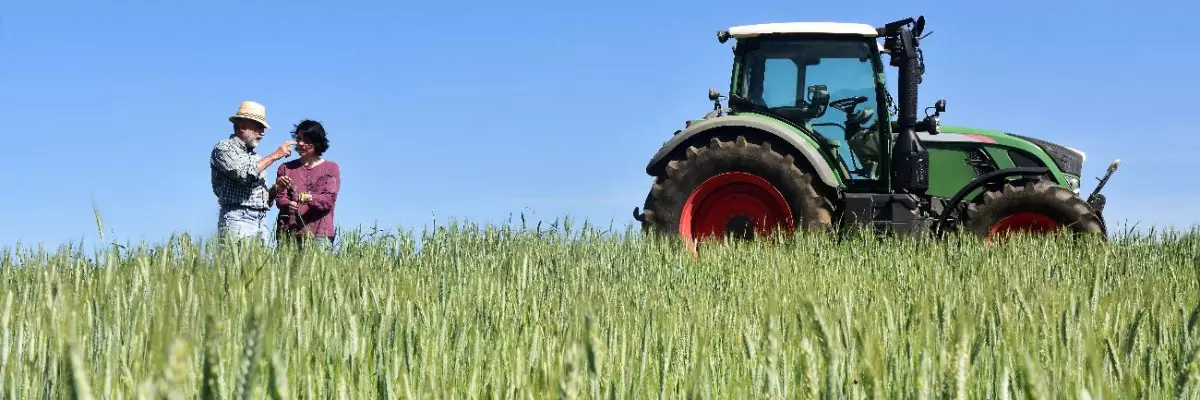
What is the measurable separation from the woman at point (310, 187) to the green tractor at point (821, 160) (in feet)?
7.46

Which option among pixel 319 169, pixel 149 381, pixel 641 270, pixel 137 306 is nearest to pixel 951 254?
pixel 641 270

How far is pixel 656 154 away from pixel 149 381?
7.03 m

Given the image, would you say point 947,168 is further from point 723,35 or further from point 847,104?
point 723,35

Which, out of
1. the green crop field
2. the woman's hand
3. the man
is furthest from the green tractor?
the man

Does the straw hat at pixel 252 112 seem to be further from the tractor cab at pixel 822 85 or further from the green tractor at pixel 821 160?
the tractor cab at pixel 822 85

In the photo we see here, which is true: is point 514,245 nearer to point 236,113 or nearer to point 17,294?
point 236,113

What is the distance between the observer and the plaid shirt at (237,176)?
5.75 m

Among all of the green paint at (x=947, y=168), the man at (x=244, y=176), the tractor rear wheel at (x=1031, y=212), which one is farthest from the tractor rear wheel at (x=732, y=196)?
the man at (x=244, y=176)

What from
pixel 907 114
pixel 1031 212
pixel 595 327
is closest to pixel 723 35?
pixel 907 114

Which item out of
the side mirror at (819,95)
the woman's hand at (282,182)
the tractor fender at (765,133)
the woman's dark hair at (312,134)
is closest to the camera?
the woman's hand at (282,182)

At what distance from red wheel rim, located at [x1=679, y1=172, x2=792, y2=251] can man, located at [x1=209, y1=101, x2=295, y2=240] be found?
301 cm

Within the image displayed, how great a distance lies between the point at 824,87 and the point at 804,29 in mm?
473

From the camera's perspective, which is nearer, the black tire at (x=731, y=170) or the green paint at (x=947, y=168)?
the black tire at (x=731, y=170)

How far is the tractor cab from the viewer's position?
764 centimetres
